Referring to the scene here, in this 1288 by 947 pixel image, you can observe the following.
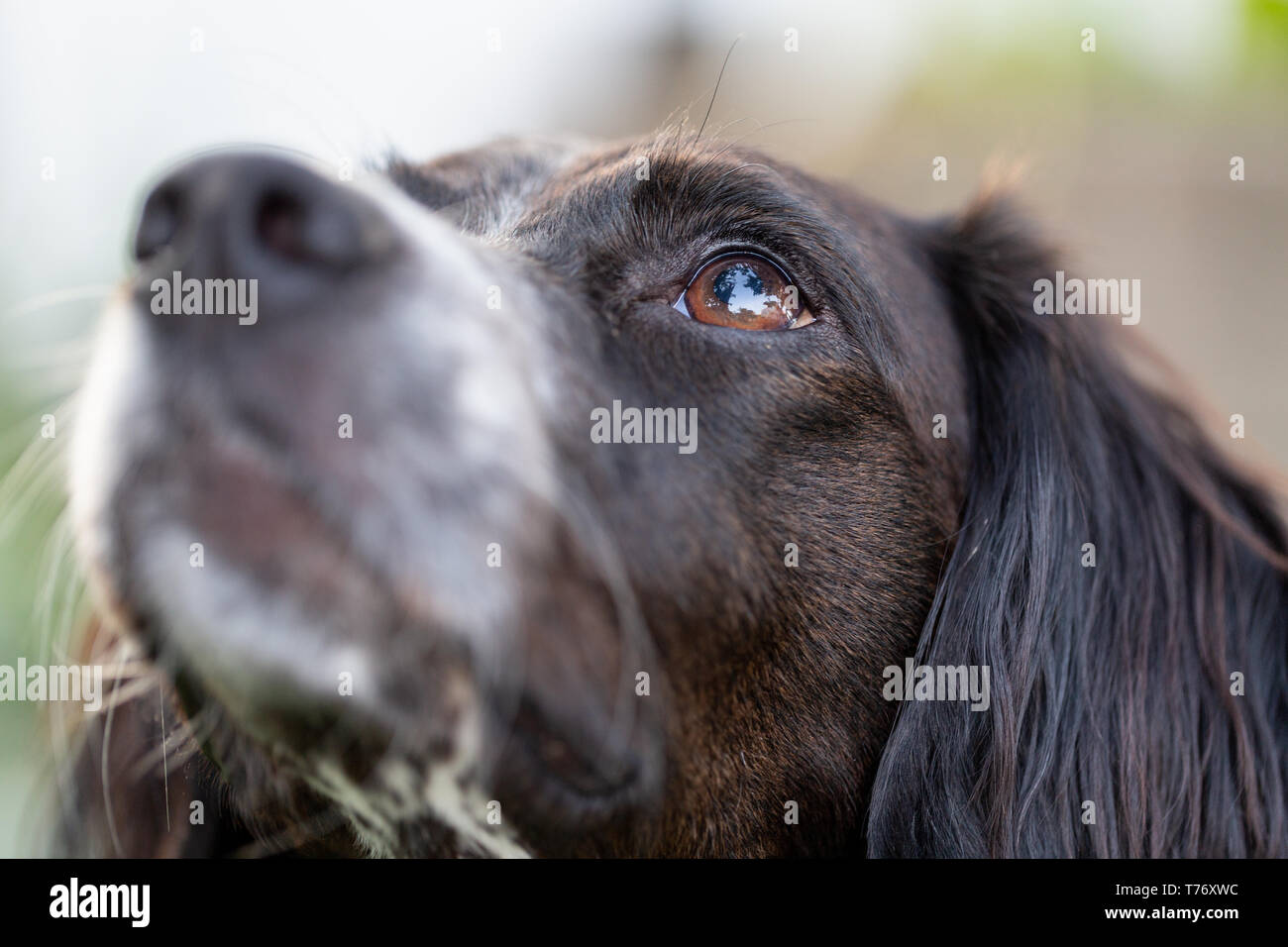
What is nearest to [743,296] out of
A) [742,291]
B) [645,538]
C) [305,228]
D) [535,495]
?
[742,291]

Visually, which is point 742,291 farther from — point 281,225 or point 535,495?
point 281,225

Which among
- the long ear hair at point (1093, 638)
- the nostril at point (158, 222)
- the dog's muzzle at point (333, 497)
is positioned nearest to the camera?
the dog's muzzle at point (333, 497)

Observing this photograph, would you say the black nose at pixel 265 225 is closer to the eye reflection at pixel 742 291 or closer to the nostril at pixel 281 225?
the nostril at pixel 281 225

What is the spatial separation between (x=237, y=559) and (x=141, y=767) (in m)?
1.47

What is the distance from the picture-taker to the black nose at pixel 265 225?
1.66 m

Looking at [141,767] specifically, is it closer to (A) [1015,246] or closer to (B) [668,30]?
(A) [1015,246]

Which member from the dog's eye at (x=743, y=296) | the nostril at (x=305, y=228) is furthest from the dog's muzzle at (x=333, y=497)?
the dog's eye at (x=743, y=296)

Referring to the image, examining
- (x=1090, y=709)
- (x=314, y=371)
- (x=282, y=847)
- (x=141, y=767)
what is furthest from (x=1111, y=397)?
(x=141, y=767)

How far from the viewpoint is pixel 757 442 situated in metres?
2.32

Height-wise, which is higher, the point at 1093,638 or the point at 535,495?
the point at 535,495

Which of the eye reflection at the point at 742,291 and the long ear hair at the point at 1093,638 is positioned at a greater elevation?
the eye reflection at the point at 742,291

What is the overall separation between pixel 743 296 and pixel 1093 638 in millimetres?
1175

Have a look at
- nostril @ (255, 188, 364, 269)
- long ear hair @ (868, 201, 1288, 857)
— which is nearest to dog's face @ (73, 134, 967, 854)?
nostril @ (255, 188, 364, 269)

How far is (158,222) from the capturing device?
179cm
